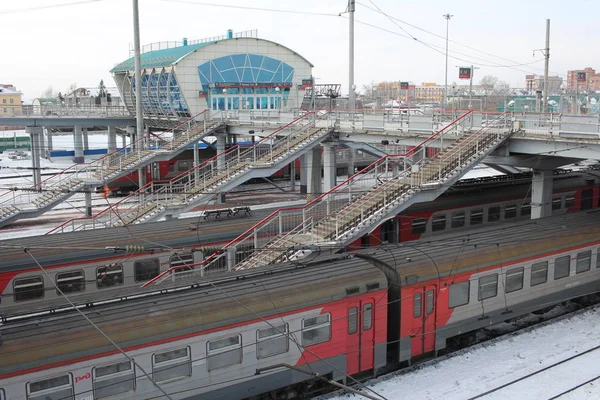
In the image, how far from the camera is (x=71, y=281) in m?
16.9

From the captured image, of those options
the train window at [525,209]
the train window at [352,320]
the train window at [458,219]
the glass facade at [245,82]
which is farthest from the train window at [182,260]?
the glass facade at [245,82]

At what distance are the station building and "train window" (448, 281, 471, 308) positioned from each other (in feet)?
100

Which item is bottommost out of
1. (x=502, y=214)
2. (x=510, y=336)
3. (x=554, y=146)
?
(x=510, y=336)

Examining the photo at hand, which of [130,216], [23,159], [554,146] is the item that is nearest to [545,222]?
[554,146]

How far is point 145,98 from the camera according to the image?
49.4 m

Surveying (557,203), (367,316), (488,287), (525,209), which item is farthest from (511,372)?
(557,203)

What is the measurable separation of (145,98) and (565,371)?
133 feet

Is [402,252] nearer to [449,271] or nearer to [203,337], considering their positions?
[449,271]

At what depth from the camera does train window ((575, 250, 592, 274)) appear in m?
19.0

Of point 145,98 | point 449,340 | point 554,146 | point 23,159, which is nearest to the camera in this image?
point 449,340

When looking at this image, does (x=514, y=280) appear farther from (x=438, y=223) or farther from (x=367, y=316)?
(x=438, y=223)

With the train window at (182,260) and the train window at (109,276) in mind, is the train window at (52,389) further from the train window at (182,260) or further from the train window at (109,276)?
the train window at (182,260)

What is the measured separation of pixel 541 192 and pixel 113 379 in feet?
65.3

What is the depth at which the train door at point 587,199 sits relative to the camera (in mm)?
31297
